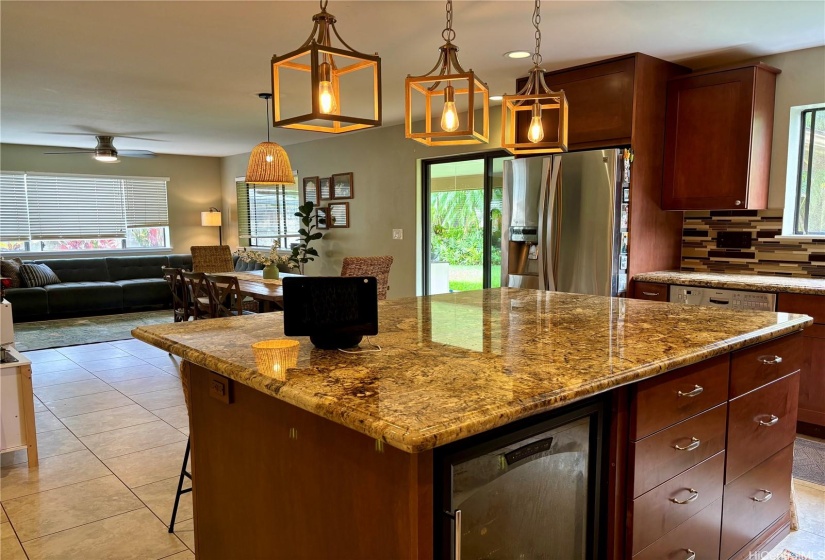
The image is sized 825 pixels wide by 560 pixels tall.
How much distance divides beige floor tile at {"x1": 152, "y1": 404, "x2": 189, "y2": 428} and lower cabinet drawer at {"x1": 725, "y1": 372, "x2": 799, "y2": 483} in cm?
301

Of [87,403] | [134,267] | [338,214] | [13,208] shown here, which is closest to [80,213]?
[13,208]

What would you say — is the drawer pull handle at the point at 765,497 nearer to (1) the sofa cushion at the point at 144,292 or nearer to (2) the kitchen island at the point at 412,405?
(2) the kitchen island at the point at 412,405

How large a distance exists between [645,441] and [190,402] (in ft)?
4.61

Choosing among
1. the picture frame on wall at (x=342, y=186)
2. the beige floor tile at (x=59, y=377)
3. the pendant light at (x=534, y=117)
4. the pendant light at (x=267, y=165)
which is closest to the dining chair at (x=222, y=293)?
the pendant light at (x=267, y=165)

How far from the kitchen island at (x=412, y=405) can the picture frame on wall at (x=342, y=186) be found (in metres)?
5.15

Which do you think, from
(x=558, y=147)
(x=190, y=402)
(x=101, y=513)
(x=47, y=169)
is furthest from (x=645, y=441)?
(x=47, y=169)

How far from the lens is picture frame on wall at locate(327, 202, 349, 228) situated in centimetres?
734

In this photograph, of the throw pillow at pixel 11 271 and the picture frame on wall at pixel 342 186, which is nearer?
the throw pillow at pixel 11 271

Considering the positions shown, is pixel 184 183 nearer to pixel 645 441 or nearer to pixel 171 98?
pixel 171 98

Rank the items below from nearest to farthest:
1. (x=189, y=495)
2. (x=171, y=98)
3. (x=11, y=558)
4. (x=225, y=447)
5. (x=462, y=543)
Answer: (x=462, y=543) → (x=225, y=447) → (x=11, y=558) → (x=189, y=495) → (x=171, y=98)

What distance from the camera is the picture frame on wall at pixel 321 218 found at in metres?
7.66

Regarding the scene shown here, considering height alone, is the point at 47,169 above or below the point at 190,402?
above

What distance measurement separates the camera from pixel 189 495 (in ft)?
8.75

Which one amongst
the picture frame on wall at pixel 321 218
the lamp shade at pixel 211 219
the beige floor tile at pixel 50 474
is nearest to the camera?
the beige floor tile at pixel 50 474
